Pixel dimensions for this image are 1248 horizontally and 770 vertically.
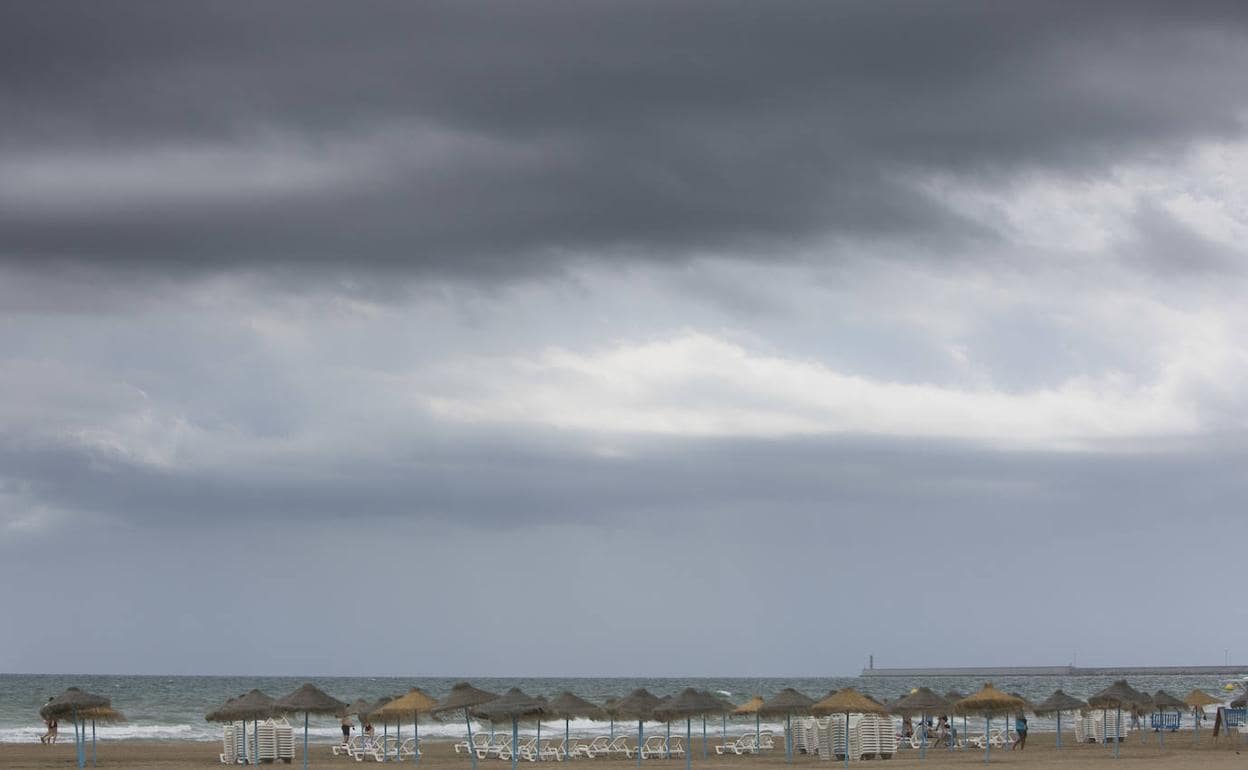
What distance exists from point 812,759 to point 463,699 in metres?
10.5

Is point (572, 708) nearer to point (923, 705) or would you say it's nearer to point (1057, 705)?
point (923, 705)

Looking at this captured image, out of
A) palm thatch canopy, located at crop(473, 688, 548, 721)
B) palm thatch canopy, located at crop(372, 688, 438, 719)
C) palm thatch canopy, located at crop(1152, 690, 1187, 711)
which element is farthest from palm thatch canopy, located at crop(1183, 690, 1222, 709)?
palm thatch canopy, located at crop(372, 688, 438, 719)

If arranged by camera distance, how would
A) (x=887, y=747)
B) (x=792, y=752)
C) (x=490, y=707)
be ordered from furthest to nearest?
(x=792, y=752) < (x=887, y=747) < (x=490, y=707)

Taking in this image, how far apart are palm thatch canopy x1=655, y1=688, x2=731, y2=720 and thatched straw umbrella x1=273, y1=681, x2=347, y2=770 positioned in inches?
300

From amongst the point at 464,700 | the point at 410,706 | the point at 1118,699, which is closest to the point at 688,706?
the point at 464,700

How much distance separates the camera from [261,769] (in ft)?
119

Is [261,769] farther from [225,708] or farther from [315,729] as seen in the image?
[315,729]

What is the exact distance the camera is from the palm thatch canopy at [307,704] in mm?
34000

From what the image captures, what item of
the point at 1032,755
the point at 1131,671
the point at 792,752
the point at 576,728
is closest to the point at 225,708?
the point at 792,752

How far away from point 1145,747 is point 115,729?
38.4m

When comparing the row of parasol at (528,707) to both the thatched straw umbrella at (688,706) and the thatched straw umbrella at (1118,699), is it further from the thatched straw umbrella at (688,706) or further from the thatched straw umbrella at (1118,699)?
the thatched straw umbrella at (1118,699)

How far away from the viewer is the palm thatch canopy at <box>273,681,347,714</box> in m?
34.0

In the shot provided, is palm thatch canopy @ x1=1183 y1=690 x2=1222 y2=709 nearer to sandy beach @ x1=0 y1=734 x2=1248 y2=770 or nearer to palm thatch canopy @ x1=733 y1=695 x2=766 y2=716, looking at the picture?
sandy beach @ x1=0 y1=734 x2=1248 y2=770

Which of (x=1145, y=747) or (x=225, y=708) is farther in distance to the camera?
(x=1145, y=747)
